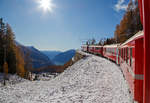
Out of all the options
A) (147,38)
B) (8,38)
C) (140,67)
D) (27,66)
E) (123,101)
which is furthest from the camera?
(27,66)

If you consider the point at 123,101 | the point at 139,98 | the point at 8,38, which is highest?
the point at 8,38

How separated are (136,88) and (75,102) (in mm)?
4063

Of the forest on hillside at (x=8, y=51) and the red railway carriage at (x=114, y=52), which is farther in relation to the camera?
the forest on hillside at (x=8, y=51)

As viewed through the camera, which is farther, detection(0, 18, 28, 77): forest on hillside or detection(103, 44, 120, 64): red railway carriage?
detection(0, 18, 28, 77): forest on hillside

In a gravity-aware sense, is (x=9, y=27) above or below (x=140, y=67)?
above

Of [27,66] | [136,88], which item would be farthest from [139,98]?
[27,66]

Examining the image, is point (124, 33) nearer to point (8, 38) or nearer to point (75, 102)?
point (75, 102)

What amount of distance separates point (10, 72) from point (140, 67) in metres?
36.2

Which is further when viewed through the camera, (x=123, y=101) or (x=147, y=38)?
(x=123, y=101)

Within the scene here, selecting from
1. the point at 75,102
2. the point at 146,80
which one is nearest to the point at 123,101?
the point at 75,102

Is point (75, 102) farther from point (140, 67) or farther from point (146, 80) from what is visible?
point (146, 80)

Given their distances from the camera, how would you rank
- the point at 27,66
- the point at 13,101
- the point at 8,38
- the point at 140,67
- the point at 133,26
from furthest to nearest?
the point at 27,66 → the point at 8,38 → the point at 133,26 → the point at 13,101 → the point at 140,67

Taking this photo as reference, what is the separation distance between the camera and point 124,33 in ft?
91.9

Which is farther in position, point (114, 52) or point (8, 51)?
point (8, 51)
